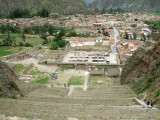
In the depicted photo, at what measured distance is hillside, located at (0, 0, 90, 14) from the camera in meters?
125

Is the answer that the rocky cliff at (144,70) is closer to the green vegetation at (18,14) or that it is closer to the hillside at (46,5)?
the green vegetation at (18,14)

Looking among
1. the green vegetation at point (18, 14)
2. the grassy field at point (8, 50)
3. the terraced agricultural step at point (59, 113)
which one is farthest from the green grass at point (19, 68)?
the green vegetation at point (18, 14)

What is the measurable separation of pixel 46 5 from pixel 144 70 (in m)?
123

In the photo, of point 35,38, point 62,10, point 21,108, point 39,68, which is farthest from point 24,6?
point 21,108

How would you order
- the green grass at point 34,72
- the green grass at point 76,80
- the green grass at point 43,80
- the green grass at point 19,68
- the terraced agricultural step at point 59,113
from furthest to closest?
1. the green grass at point 19,68
2. the green grass at point 34,72
3. the green grass at point 43,80
4. the green grass at point 76,80
5. the terraced agricultural step at point 59,113

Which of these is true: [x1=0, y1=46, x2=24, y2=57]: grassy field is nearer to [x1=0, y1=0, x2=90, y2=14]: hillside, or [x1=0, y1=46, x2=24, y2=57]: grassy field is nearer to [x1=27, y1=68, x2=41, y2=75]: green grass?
[x1=27, y1=68, x2=41, y2=75]: green grass

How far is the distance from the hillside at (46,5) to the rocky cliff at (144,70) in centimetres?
11445

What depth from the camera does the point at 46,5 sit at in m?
133

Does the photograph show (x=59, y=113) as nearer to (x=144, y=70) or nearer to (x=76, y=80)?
(x=144, y=70)

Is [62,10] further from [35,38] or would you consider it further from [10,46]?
[10,46]

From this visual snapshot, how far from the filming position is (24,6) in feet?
434

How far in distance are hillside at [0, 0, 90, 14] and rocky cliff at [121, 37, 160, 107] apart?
375 ft

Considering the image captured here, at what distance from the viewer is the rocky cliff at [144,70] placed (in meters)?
20.2

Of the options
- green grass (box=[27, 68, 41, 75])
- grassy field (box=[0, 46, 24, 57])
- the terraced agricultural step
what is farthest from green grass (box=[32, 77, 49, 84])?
grassy field (box=[0, 46, 24, 57])
